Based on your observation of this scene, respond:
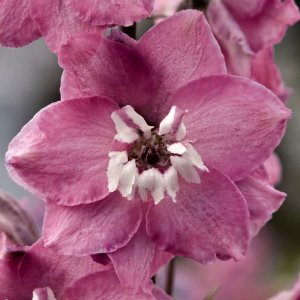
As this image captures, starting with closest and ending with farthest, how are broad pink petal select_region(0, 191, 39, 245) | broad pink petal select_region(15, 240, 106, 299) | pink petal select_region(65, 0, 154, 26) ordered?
1. pink petal select_region(65, 0, 154, 26)
2. broad pink petal select_region(15, 240, 106, 299)
3. broad pink petal select_region(0, 191, 39, 245)

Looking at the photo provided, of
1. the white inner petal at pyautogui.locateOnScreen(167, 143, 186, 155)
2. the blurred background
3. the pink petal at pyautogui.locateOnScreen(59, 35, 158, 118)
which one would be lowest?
the blurred background

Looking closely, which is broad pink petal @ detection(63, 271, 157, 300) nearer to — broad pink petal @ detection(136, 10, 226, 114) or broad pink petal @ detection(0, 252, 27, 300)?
broad pink petal @ detection(0, 252, 27, 300)

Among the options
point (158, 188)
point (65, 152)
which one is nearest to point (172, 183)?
point (158, 188)

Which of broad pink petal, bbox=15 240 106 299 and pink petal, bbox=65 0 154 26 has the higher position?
pink petal, bbox=65 0 154 26

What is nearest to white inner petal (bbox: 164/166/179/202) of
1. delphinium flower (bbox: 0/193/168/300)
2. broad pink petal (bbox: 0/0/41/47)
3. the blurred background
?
delphinium flower (bbox: 0/193/168/300)

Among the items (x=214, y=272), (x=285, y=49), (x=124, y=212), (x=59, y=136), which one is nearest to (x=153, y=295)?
(x=124, y=212)

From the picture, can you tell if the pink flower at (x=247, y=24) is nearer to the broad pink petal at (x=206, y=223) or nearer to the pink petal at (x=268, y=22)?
the pink petal at (x=268, y=22)

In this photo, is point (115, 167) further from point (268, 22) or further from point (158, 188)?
point (268, 22)

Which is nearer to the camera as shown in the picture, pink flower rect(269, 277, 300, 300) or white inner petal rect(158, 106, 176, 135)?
white inner petal rect(158, 106, 176, 135)
